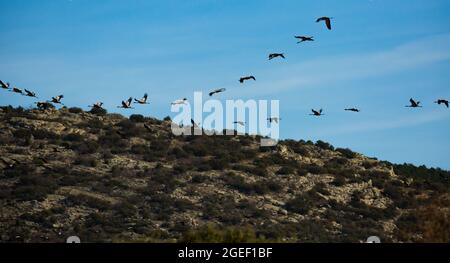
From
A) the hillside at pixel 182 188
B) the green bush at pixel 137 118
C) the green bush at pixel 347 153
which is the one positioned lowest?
the hillside at pixel 182 188

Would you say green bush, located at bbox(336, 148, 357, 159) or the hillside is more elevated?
green bush, located at bbox(336, 148, 357, 159)

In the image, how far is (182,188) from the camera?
69938 mm

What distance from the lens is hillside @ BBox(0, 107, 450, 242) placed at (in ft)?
203

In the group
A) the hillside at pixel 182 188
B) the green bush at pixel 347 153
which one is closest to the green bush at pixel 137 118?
the hillside at pixel 182 188

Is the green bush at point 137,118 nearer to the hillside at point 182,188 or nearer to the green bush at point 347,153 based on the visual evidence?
the hillside at point 182,188

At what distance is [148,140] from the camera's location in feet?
267

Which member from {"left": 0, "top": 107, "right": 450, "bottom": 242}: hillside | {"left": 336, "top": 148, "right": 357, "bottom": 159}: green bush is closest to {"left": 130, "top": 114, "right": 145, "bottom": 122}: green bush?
{"left": 0, "top": 107, "right": 450, "bottom": 242}: hillside

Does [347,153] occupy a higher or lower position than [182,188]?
higher

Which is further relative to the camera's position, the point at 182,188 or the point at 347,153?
the point at 347,153

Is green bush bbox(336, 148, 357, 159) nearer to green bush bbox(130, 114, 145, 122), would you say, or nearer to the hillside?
the hillside

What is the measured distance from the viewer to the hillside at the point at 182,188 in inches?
2437
